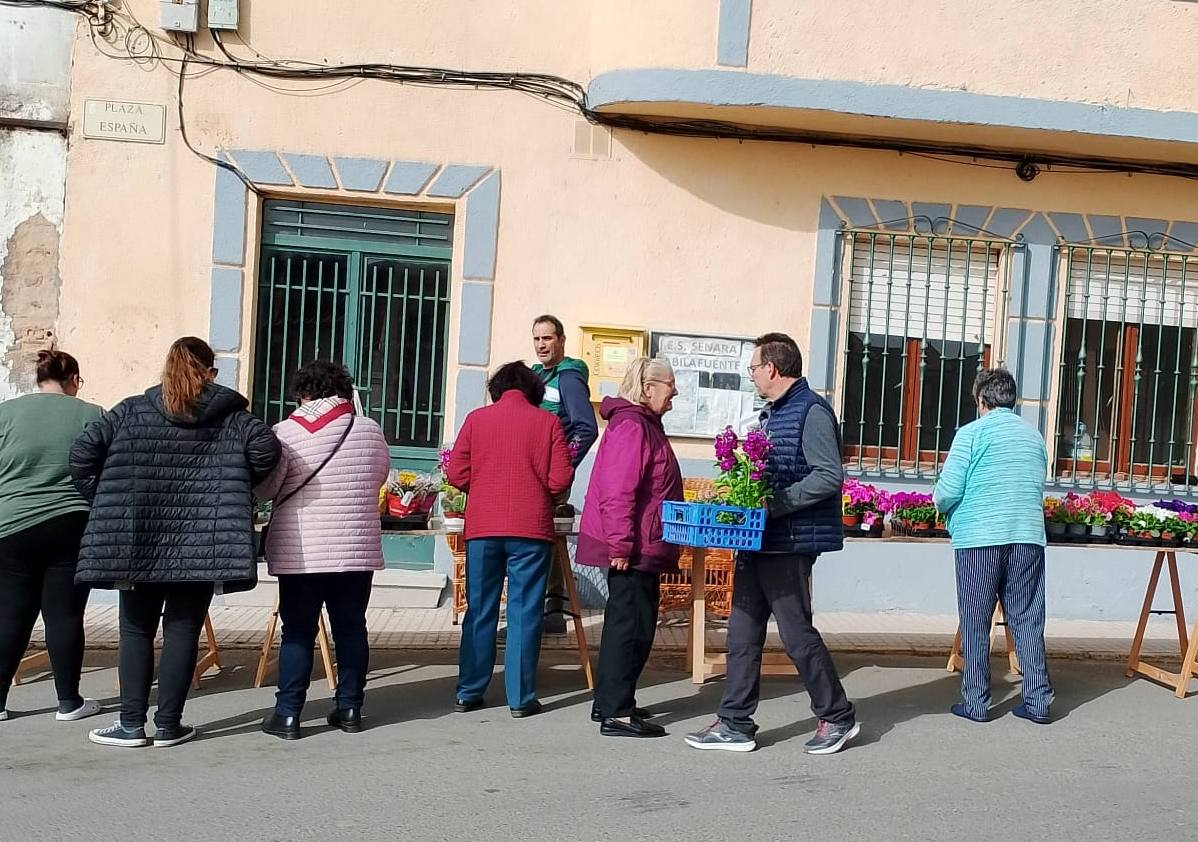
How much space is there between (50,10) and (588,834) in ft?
24.1

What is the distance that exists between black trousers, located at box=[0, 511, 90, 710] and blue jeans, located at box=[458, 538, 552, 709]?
1.84 metres

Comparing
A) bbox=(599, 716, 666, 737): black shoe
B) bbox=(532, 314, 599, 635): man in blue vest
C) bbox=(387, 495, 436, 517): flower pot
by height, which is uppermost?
bbox=(532, 314, 599, 635): man in blue vest

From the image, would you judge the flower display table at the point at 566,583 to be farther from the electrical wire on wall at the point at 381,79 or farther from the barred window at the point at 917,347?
the electrical wire on wall at the point at 381,79

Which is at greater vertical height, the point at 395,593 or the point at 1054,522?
the point at 1054,522

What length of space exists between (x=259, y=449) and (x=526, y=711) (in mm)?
1868

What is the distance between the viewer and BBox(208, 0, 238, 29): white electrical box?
9.06 metres

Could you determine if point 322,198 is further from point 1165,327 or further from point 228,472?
point 1165,327

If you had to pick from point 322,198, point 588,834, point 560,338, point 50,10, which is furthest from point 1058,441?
point 50,10

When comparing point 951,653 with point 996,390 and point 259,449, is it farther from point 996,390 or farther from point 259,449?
point 259,449

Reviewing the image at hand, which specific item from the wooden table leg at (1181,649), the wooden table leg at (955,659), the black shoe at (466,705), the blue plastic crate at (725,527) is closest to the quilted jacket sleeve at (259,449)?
the black shoe at (466,705)

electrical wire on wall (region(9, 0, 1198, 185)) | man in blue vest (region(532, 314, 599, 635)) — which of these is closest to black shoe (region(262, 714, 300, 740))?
man in blue vest (region(532, 314, 599, 635))

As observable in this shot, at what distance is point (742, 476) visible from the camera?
222 inches

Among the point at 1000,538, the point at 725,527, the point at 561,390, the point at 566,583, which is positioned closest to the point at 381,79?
the point at 561,390

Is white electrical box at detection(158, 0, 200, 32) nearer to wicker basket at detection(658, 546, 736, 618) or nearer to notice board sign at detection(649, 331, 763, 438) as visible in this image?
notice board sign at detection(649, 331, 763, 438)
